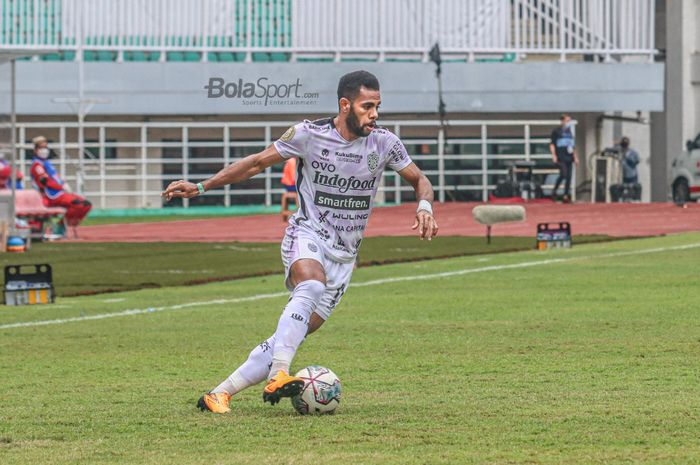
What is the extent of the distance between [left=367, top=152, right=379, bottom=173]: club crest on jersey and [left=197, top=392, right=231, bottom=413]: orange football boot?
1.42m

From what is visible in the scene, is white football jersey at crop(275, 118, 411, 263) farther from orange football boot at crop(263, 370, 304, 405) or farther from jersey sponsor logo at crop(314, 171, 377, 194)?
orange football boot at crop(263, 370, 304, 405)

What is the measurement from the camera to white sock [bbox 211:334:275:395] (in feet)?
28.1

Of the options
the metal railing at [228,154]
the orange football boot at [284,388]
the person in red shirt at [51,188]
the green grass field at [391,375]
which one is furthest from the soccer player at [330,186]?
the metal railing at [228,154]

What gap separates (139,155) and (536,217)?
62.4ft

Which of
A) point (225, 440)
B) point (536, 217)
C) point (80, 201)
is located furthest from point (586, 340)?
point (536, 217)

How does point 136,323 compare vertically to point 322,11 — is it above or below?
below

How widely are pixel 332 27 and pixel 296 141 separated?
1872 inches

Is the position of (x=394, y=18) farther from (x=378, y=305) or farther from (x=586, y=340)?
(x=586, y=340)

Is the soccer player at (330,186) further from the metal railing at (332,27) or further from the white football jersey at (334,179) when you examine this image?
the metal railing at (332,27)

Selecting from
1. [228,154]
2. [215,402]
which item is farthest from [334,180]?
[228,154]

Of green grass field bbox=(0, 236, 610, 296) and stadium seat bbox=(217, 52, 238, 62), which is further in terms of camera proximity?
stadium seat bbox=(217, 52, 238, 62)

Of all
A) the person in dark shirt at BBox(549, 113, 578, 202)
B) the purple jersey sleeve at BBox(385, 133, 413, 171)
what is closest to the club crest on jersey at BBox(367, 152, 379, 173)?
the purple jersey sleeve at BBox(385, 133, 413, 171)

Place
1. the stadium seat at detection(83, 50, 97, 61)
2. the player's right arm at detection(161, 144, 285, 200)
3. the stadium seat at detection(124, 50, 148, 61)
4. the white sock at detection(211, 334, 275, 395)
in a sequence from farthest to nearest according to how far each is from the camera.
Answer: the stadium seat at detection(83, 50, 97, 61), the stadium seat at detection(124, 50, 148, 61), the player's right arm at detection(161, 144, 285, 200), the white sock at detection(211, 334, 275, 395)

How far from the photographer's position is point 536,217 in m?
41.2
